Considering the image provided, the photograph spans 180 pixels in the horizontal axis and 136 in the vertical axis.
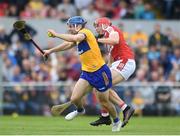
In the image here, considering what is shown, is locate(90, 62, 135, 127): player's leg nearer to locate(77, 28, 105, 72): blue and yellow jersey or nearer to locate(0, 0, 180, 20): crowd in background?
locate(77, 28, 105, 72): blue and yellow jersey

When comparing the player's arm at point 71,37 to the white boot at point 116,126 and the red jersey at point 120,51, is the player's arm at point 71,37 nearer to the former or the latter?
the red jersey at point 120,51

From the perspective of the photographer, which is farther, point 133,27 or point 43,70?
point 133,27

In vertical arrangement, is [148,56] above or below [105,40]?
below

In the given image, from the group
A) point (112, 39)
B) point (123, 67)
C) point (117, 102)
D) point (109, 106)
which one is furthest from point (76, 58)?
point (109, 106)

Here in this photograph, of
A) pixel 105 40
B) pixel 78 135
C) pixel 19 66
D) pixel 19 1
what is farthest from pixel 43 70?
pixel 78 135

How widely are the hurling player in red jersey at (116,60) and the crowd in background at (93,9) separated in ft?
30.4

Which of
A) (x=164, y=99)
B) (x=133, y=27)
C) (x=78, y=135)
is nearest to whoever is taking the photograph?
(x=78, y=135)

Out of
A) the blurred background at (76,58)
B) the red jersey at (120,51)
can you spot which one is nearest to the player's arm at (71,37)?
the red jersey at (120,51)

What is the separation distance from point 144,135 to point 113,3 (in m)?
13.7

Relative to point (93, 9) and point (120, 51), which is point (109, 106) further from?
point (93, 9)

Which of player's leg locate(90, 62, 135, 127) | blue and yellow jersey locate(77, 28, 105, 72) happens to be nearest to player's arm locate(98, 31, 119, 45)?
blue and yellow jersey locate(77, 28, 105, 72)

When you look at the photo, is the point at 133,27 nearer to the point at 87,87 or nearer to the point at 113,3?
the point at 113,3

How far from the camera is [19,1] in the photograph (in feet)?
91.0

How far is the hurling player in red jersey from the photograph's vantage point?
17625 millimetres
